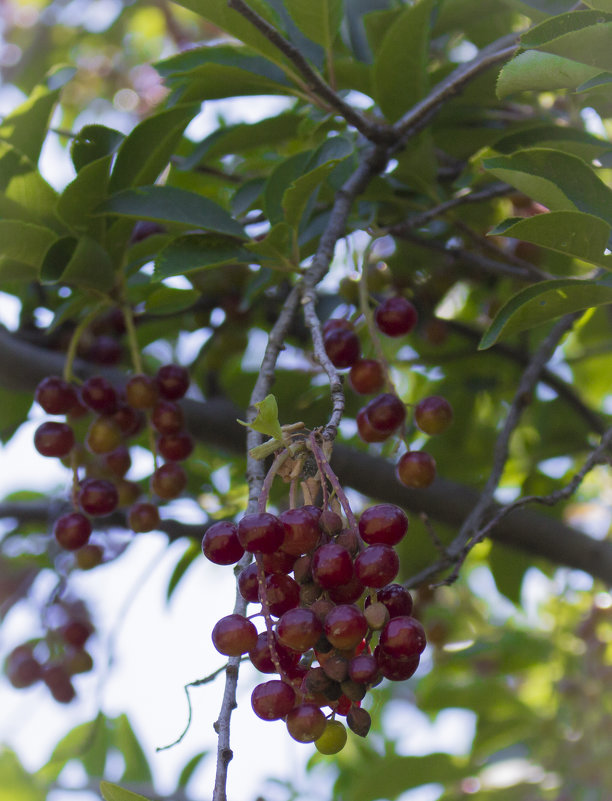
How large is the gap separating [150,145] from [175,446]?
0.42 metres

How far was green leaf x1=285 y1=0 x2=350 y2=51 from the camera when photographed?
1174mm

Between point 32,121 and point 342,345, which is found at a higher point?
point 32,121

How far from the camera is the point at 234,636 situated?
68 cm

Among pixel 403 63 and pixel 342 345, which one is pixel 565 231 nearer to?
pixel 342 345

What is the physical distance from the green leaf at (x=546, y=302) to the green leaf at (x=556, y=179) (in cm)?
8

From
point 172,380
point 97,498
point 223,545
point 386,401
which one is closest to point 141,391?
point 172,380

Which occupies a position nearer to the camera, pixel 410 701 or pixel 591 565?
pixel 591 565

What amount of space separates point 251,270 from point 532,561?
0.92m

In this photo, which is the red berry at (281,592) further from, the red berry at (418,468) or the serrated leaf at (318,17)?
the serrated leaf at (318,17)

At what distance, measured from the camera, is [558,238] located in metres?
0.90

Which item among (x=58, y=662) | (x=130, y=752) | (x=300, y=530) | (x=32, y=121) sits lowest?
(x=130, y=752)

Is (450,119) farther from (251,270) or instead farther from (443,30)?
(251,270)

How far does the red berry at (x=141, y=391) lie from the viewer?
118 centimetres

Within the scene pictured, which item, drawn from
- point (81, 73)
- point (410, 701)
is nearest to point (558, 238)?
point (410, 701)
